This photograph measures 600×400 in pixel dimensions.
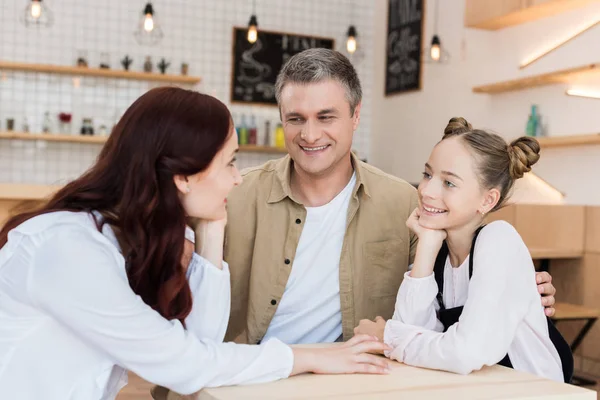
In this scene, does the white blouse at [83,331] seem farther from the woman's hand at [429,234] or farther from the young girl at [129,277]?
the woman's hand at [429,234]

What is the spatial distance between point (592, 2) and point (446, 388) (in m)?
4.61

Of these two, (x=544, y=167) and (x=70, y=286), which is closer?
(x=70, y=286)

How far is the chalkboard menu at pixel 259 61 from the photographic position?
773cm

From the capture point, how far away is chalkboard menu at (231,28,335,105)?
7727 millimetres

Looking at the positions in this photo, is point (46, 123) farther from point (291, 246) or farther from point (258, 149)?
point (291, 246)

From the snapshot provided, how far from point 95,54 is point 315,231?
540 cm

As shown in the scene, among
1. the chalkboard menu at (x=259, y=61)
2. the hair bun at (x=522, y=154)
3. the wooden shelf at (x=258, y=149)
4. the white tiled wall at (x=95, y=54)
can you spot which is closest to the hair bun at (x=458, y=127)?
the hair bun at (x=522, y=154)

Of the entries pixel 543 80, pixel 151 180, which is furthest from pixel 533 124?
pixel 151 180

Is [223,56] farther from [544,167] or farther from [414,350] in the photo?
[414,350]

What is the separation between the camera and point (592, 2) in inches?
213

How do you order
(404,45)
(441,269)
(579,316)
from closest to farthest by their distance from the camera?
(441,269) → (579,316) → (404,45)

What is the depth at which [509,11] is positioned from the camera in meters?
5.83

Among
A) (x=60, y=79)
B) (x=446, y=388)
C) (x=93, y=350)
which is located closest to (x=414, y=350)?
(x=446, y=388)

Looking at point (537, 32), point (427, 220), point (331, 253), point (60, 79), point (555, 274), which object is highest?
point (537, 32)
